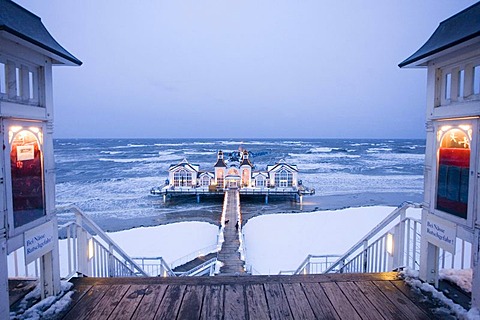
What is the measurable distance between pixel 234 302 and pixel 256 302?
0.23 metres

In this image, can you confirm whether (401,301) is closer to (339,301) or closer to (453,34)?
(339,301)

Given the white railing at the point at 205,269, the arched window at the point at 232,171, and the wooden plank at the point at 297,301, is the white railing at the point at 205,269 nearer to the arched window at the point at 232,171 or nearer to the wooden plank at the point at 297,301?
the wooden plank at the point at 297,301

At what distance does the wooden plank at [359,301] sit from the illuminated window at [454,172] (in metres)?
1.26

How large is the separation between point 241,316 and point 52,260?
6.94 feet

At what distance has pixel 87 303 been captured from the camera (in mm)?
3184

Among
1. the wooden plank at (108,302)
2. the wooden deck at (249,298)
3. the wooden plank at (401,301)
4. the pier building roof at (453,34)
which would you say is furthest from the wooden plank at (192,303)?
the pier building roof at (453,34)

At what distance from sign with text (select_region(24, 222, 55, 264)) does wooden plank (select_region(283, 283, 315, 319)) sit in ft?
8.36

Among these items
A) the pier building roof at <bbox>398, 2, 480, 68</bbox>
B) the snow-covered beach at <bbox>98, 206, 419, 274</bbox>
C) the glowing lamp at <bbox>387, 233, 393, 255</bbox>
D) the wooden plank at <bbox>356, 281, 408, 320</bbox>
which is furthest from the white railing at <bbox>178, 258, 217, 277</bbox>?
the pier building roof at <bbox>398, 2, 480, 68</bbox>

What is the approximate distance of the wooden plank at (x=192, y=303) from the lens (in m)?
2.94

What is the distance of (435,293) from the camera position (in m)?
3.28

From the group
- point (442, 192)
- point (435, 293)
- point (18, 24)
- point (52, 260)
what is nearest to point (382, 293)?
point (435, 293)

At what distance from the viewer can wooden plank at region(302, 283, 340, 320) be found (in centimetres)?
294

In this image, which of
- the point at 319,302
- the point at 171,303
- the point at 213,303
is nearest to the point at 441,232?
the point at 319,302

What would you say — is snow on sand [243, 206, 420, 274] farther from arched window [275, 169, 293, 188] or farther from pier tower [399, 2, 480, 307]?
arched window [275, 169, 293, 188]
